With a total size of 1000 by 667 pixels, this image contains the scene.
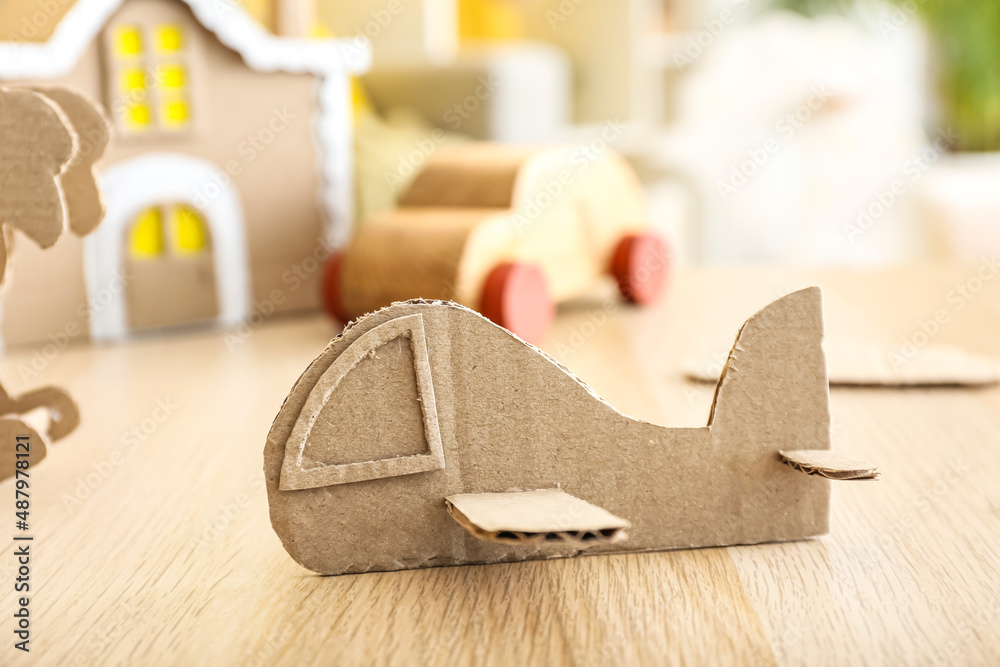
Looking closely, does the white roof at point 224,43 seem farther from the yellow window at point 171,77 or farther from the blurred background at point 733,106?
the blurred background at point 733,106

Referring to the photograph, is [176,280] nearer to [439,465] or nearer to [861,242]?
[439,465]

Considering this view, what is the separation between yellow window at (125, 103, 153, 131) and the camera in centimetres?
91

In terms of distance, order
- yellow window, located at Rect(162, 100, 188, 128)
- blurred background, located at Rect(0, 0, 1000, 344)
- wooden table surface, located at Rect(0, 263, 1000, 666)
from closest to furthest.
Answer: wooden table surface, located at Rect(0, 263, 1000, 666)
yellow window, located at Rect(162, 100, 188, 128)
blurred background, located at Rect(0, 0, 1000, 344)

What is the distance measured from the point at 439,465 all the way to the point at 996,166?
70.6 inches

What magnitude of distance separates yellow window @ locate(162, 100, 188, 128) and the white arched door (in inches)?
1.4

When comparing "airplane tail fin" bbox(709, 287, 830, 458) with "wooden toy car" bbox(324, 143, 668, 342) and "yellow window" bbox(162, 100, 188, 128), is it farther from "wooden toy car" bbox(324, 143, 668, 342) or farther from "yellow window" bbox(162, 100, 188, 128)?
"yellow window" bbox(162, 100, 188, 128)

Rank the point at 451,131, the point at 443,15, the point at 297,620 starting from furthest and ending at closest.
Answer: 1. the point at 443,15
2. the point at 451,131
3. the point at 297,620

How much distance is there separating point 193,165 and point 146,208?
0.19 feet

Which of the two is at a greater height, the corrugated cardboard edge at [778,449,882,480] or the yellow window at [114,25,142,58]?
the yellow window at [114,25,142,58]

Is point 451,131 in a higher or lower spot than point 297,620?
higher

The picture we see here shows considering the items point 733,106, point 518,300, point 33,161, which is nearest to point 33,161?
point 33,161

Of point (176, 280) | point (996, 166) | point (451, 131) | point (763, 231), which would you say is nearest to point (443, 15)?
point (451, 131)

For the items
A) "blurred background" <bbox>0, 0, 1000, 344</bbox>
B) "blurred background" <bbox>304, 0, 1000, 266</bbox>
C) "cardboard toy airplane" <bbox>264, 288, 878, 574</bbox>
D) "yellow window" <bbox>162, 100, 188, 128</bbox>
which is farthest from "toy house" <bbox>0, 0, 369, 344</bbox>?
"cardboard toy airplane" <bbox>264, 288, 878, 574</bbox>

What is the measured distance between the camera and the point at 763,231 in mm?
1827
